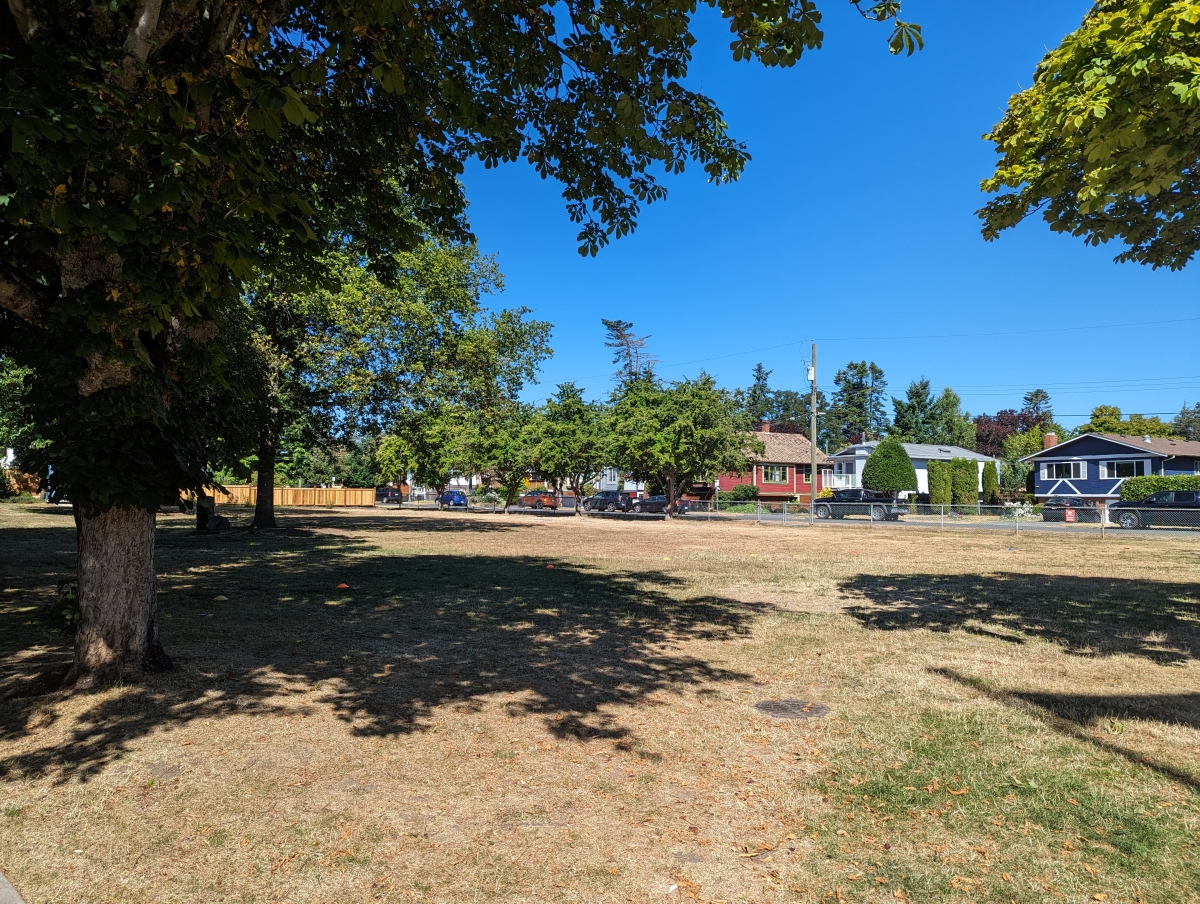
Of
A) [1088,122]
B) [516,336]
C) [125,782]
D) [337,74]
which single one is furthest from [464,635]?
[516,336]

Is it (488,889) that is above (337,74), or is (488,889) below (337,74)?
below

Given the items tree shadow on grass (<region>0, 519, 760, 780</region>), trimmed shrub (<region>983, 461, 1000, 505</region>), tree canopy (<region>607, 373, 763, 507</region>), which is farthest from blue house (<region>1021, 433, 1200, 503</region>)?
tree shadow on grass (<region>0, 519, 760, 780</region>)

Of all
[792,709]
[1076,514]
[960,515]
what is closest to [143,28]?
[792,709]

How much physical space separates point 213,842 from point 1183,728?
260 inches

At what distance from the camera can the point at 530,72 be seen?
283 inches

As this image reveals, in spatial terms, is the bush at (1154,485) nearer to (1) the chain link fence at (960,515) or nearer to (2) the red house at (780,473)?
(1) the chain link fence at (960,515)

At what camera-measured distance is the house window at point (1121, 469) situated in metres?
47.8

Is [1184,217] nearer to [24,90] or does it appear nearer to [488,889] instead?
[488,889]

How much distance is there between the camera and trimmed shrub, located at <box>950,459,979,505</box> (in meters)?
54.0

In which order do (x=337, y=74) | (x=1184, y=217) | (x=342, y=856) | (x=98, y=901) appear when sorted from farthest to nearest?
(x=1184, y=217) → (x=337, y=74) → (x=342, y=856) → (x=98, y=901)

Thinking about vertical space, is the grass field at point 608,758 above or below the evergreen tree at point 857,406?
below

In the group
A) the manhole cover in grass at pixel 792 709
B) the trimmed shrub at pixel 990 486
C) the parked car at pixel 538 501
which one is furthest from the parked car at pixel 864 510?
the manhole cover in grass at pixel 792 709

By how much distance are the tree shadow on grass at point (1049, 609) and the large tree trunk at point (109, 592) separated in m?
8.43

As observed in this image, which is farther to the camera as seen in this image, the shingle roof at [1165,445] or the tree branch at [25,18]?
the shingle roof at [1165,445]
